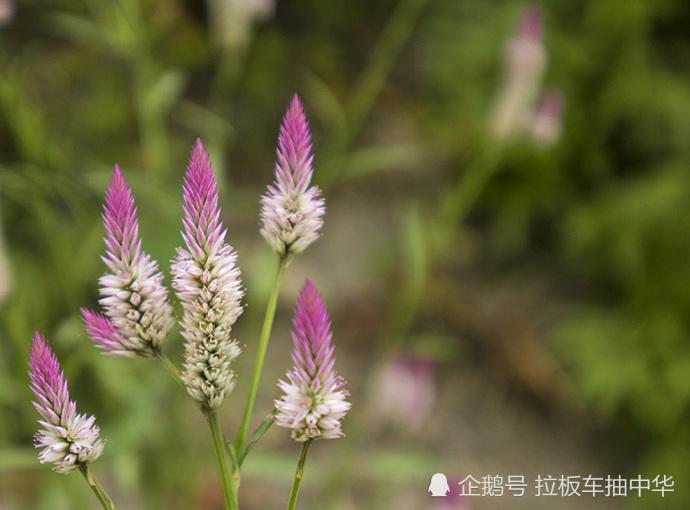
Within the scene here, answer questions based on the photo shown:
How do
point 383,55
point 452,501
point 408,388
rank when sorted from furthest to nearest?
1. point 383,55
2. point 408,388
3. point 452,501

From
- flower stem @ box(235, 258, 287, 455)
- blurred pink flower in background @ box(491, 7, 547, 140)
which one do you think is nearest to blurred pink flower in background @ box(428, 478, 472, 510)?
flower stem @ box(235, 258, 287, 455)

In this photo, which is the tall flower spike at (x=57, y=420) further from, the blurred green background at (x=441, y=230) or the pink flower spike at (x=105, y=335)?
the blurred green background at (x=441, y=230)

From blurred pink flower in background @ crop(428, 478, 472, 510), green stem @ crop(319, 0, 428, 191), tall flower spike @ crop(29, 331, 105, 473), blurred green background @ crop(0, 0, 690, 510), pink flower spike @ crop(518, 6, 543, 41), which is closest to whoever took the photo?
tall flower spike @ crop(29, 331, 105, 473)

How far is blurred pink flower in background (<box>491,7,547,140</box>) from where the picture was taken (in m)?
1.34

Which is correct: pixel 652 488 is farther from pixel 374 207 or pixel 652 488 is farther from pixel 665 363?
pixel 374 207

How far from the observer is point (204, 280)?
0.47 m

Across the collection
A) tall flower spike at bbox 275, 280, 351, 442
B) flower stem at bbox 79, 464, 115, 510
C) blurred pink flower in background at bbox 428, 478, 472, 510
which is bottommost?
flower stem at bbox 79, 464, 115, 510

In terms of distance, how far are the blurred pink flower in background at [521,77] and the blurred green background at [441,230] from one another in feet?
1.00

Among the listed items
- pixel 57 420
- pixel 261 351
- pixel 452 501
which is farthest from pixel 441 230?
pixel 57 420

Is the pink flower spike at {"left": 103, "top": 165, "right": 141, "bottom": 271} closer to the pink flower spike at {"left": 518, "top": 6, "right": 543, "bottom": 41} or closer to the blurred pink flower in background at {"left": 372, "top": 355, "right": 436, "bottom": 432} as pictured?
the pink flower spike at {"left": 518, "top": 6, "right": 543, "bottom": 41}

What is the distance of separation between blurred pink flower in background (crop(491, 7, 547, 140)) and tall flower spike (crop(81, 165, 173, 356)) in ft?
3.28

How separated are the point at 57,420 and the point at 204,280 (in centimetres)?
11

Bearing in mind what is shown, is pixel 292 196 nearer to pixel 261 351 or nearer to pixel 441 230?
pixel 261 351

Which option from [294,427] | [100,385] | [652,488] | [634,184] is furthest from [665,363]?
[294,427]
